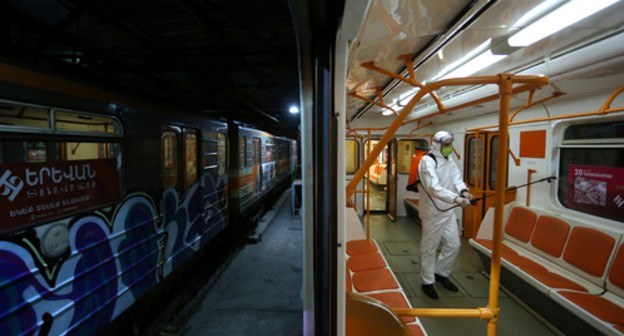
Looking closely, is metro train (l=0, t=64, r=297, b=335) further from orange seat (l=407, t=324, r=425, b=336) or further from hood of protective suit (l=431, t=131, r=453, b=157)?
hood of protective suit (l=431, t=131, r=453, b=157)

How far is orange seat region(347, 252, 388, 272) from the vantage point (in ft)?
10.8

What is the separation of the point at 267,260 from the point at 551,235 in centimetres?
416

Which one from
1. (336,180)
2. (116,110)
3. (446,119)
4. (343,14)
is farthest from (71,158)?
(446,119)

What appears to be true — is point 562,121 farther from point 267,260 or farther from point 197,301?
point 197,301

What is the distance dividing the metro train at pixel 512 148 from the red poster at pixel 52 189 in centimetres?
207

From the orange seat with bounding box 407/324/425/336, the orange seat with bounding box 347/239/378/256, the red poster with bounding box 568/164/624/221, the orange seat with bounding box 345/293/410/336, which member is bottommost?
the orange seat with bounding box 407/324/425/336

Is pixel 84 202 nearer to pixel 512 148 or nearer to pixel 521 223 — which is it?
pixel 521 223

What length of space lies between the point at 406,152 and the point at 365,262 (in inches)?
184

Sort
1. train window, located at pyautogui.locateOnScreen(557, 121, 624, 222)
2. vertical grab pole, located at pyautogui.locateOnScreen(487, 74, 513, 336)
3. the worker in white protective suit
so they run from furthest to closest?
the worker in white protective suit < train window, located at pyautogui.locateOnScreen(557, 121, 624, 222) < vertical grab pole, located at pyautogui.locateOnScreen(487, 74, 513, 336)

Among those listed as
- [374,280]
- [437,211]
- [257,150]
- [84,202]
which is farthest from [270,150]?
[84,202]

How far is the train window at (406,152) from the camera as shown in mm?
7387

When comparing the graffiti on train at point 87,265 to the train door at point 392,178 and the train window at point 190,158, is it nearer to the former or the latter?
the train window at point 190,158

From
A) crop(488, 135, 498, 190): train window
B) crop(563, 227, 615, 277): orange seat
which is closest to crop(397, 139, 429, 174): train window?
crop(488, 135, 498, 190): train window

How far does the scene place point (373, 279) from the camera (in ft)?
9.91
